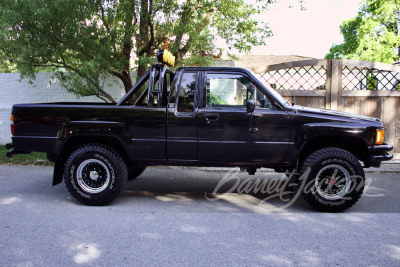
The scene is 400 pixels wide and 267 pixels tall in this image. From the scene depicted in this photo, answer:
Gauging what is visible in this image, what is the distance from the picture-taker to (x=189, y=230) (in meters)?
4.04

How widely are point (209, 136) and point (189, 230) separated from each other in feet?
4.63

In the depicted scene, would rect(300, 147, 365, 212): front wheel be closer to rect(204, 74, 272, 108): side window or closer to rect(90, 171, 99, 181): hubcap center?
rect(204, 74, 272, 108): side window

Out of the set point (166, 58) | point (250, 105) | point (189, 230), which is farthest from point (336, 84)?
point (189, 230)

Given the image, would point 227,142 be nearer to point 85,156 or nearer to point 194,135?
point 194,135

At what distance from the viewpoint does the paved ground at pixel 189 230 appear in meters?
3.29

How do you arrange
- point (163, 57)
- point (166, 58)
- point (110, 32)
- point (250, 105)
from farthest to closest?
point (110, 32) < point (166, 58) < point (163, 57) < point (250, 105)

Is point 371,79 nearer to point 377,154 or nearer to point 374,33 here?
point 377,154

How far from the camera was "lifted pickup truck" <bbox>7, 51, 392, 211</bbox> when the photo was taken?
15.7 feet

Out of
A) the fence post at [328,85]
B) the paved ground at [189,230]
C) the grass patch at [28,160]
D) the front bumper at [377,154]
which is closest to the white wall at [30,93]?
the grass patch at [28,160]

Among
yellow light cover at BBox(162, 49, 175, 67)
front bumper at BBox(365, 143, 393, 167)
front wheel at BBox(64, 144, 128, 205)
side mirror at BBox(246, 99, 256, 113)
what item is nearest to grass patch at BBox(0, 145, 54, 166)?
front wheel at BBox(64, 144, 128, 205)

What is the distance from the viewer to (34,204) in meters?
5.05

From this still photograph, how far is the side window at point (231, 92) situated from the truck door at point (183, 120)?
23 cm

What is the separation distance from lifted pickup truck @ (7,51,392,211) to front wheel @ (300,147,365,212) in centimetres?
1

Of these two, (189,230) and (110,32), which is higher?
(110,32)
